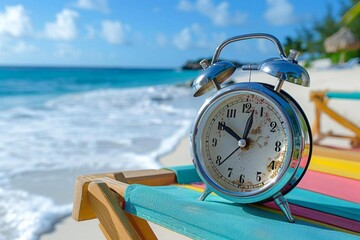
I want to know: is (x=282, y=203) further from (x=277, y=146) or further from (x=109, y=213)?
(x=109, y=213)

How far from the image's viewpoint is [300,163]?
4.23ft

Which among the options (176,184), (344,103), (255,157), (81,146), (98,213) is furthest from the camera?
(344,103)

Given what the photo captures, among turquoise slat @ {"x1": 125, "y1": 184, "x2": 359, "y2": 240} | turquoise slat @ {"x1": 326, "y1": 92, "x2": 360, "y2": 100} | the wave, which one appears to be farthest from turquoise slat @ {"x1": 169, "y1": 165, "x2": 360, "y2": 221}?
turquoise slat @ {"x1": 326, "y1": 92, "x2": 360, "y2": 100}

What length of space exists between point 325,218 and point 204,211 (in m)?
0.39

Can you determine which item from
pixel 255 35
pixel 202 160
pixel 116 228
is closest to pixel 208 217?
pixel 202 160

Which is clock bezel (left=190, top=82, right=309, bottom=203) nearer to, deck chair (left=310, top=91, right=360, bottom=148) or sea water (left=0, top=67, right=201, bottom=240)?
sea water (left=0, top=67, right=201, bottom=240)

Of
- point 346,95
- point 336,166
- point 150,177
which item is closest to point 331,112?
point 346,95

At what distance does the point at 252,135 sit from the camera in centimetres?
138

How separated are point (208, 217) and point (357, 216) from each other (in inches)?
20.3

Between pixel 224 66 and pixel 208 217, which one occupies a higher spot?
pixel 224 66

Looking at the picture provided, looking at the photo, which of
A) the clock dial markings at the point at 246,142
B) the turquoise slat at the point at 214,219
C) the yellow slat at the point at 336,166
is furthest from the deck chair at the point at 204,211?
the yellow slat at the point at 336,166

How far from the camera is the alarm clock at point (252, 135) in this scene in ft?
4.21

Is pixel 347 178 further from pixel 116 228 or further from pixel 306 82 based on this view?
pixel 116 228

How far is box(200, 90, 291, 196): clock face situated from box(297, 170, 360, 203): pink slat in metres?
0.50
